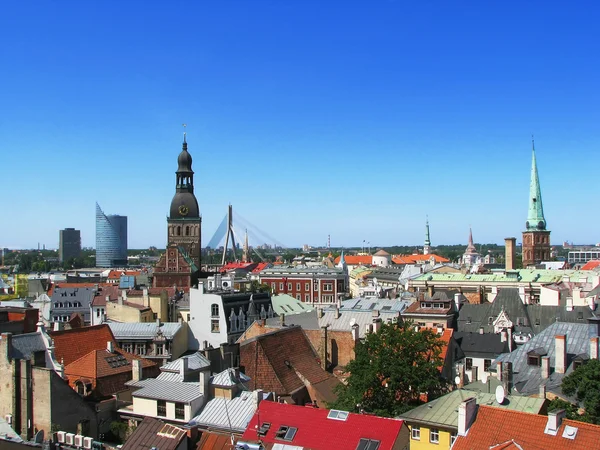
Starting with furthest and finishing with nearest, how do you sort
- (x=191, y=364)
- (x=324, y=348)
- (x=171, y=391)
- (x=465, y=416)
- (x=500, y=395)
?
1. (x=324, y=348)
2. (x=191, y=364)
3. (x=171, y=391)
4. (x=500, y=395)
5. (x=465, y=416)

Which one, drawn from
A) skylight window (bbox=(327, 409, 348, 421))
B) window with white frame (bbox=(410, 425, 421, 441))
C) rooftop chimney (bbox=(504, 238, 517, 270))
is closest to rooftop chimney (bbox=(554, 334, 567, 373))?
window with white frame (bbox=(410, 425, 421, 441))

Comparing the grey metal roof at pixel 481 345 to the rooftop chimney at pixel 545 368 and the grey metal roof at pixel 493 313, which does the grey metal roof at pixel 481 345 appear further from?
the rooftop chimney at pixel 545 368

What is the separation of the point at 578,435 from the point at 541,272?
94.5 metres

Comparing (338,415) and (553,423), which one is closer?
(553,423)

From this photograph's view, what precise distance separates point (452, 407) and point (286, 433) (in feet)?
27.1

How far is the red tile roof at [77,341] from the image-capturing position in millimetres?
45094

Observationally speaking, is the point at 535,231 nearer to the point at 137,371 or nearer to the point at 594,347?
the point at 594,347

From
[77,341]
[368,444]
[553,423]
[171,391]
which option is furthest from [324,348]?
[553,423]

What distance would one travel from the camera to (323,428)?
30766 mm

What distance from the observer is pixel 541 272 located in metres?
116

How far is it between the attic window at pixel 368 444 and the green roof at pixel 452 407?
2903mm

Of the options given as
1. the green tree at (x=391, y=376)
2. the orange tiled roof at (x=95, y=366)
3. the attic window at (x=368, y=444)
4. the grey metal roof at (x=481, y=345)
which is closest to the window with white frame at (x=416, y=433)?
the attic window at (x=368, y=444)

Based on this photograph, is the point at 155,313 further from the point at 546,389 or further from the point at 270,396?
the point at 546,389

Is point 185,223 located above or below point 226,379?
above
